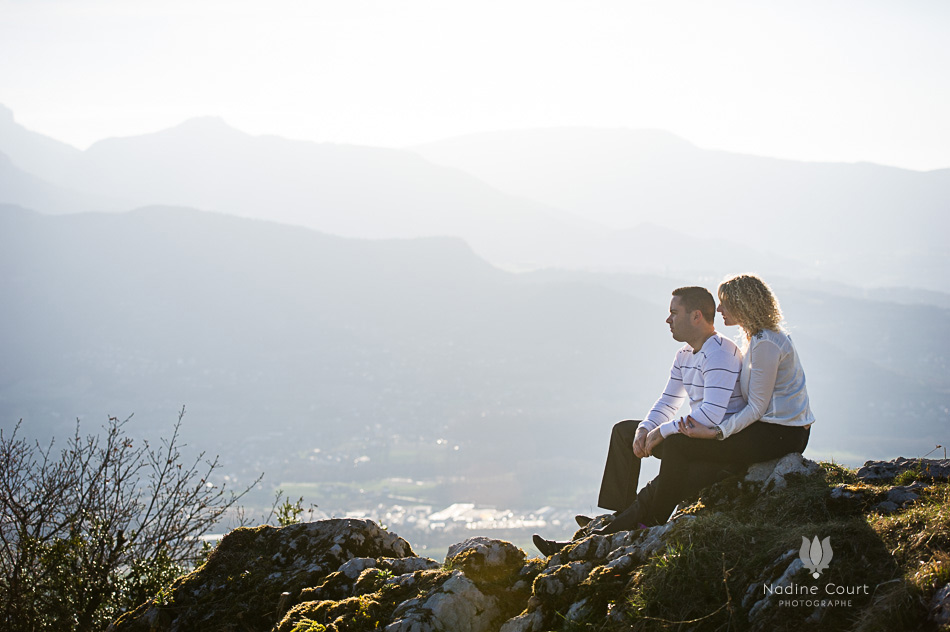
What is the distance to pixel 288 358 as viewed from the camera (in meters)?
153

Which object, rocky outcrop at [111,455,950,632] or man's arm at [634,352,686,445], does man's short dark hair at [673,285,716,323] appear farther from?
rocky outcrop at [111,455,950,632]

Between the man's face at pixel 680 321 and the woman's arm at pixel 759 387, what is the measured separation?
64 cm

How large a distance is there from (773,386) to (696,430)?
66 centimetres

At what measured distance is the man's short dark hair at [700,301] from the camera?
5.45 m

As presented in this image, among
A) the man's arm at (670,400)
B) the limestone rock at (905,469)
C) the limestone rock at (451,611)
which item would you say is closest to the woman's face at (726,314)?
the man's arm at (670,400)

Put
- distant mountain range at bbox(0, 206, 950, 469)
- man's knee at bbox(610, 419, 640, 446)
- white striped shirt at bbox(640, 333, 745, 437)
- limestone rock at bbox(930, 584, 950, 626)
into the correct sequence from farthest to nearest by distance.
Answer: distant mountain range at bbox(0, 206, 950, 469) → man's knee at bbox(610, 419, 640, 446) → white striped shirt at bbox(640, 333, 745, 437) → limestone rock at bbox(930, 584, 950, 626)

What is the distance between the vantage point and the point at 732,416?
4.99 meters

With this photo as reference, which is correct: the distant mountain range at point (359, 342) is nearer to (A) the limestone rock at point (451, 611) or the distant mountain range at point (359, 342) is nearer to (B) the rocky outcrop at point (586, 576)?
(B) the rocky outcrop at point (586, 576)

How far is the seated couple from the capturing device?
495 cm

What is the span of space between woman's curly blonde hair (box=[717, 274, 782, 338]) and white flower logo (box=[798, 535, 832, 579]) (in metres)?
1.79

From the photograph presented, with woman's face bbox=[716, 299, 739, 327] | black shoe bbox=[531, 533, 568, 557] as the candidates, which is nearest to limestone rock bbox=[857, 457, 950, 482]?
woman's face bbox=[716, 299, 739, 327]

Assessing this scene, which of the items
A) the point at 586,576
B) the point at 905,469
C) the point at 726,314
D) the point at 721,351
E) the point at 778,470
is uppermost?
the point at 726,314

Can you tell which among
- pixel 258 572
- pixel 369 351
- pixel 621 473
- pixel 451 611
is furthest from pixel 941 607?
pixel 369 351

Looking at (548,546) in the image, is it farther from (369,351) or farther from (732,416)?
(369,351)
